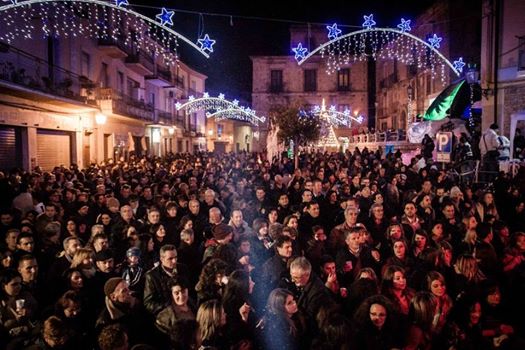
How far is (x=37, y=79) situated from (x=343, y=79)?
3491 centimetres

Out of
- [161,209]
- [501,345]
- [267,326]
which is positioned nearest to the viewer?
[267,326]

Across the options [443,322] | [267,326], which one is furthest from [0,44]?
[443,322]

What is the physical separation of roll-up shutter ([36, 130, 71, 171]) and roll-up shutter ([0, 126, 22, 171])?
1.24 metres

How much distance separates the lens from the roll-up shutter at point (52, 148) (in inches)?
684

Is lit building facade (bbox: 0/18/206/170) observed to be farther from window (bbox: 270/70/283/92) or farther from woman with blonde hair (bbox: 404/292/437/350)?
window (bbox: 270/70/283/92)

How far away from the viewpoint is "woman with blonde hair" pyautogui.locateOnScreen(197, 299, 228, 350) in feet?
12.2

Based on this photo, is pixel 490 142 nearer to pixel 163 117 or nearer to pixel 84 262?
pixel 84 262

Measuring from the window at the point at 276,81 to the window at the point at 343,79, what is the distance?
5.93 metres

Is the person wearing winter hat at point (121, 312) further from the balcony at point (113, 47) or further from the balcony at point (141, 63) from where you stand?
the balcony at point (141, 63)

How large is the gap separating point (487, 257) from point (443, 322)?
70.0 inches

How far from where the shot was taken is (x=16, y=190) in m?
9.88

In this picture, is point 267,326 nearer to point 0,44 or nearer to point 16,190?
point 16,190

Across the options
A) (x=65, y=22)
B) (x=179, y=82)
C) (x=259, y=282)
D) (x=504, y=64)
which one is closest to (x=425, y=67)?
(x=504, y=64)

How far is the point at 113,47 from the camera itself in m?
23.2
